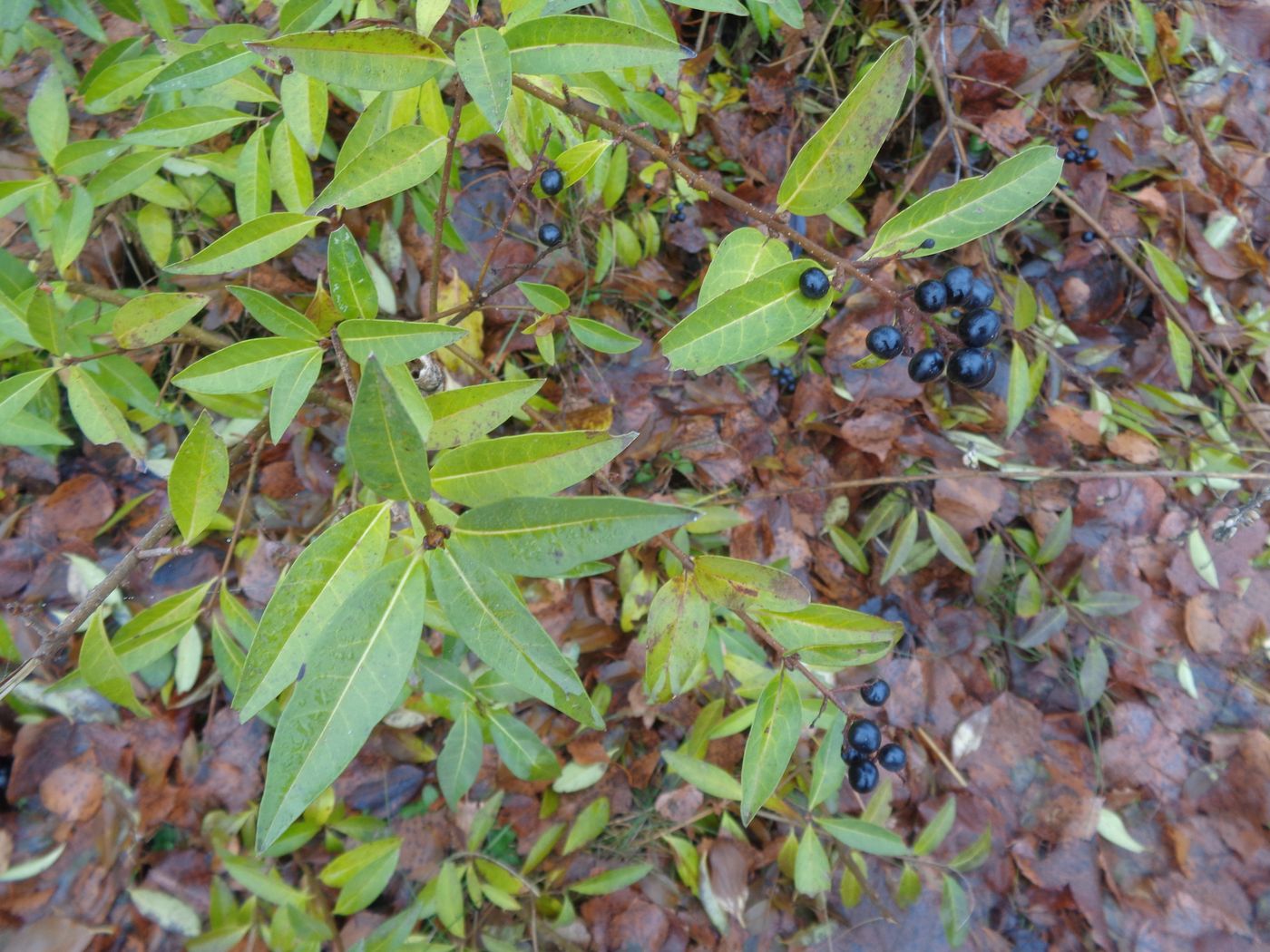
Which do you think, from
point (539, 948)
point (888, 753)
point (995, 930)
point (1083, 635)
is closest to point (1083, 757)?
point (1083, 635)

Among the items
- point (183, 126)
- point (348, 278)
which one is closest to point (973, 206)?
point (348, 278)

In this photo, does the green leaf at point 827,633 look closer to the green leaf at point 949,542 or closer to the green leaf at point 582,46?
the green leaf at point 582,46

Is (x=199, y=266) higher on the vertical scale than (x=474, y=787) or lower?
higher

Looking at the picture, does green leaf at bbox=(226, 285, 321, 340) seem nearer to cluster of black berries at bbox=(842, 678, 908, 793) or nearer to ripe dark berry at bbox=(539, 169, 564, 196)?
ripe dark berry at bbox=(539, 169, 564, 196)

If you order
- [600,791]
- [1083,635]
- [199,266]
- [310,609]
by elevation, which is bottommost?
[1083,635]

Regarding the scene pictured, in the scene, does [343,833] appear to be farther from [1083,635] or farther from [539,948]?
[1083,635]

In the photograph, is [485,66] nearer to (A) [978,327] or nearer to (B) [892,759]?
(A) [978,327]

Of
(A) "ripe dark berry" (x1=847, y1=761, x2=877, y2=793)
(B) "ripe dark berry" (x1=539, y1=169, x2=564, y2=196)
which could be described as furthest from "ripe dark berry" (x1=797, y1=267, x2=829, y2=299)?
(A) "ripe dark berry" (x1=847, y1=761, x2=877, y2=793)
